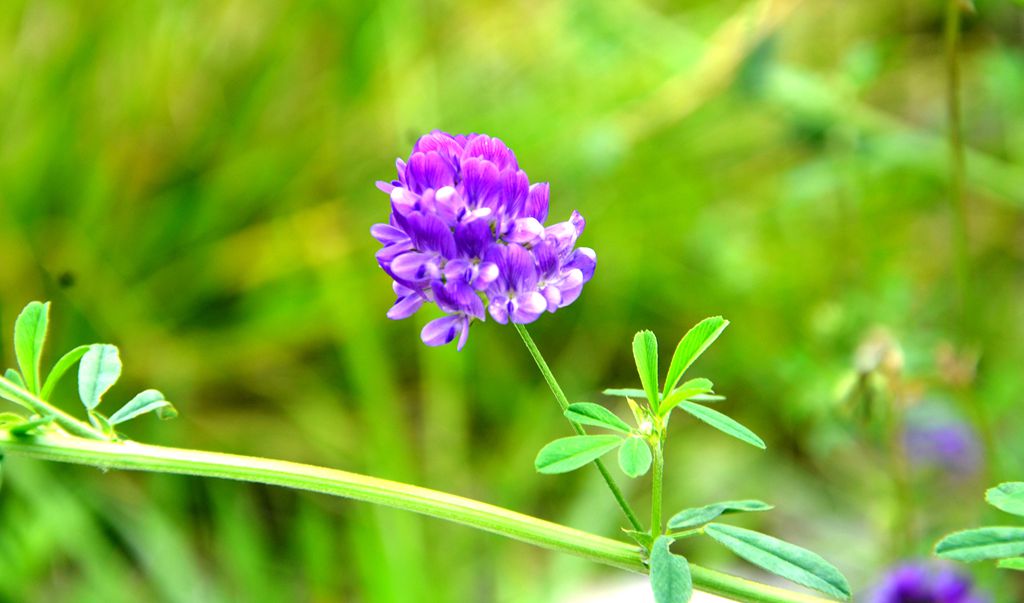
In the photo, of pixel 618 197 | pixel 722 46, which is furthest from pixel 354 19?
pixel 722 46

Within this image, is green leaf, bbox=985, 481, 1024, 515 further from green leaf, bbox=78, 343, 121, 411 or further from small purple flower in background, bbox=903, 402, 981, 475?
small purple flower in background, bbox=903, 402, 981, 475

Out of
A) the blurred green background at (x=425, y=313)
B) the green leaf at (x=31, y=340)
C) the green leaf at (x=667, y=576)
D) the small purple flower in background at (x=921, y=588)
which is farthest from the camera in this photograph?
the blurred green background at (x=425, y=313)

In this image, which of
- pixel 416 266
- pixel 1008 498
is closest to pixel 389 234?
pixel 416 266

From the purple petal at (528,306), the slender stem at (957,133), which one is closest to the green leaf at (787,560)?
the purple petal at (528,306)

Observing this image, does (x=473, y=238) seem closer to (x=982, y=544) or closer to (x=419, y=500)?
(x=419, y=500)

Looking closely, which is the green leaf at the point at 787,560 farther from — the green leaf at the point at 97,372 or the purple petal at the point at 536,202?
the green leaf at the point at 97,372

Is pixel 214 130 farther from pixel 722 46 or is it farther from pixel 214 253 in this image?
pixel 722 46
